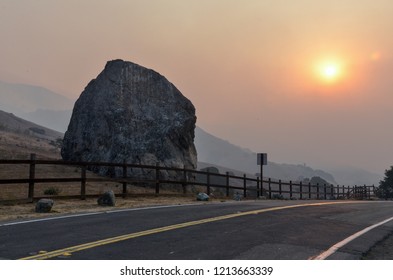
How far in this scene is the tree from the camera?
51031 millimetres

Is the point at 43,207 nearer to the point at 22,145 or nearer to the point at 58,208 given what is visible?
the point at 58,208

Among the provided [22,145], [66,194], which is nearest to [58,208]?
[66,194]

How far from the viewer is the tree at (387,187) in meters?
51.0

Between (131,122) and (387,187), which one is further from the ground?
(131,122)

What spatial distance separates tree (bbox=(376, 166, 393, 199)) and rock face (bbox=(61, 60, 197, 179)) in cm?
3352

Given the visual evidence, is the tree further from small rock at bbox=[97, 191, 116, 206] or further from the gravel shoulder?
small rock at bbox=[97, 191, 116, 206]

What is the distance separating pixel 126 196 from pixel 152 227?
28.1ft

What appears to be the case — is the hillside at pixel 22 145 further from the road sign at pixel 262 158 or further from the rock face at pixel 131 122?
the road sign at pixel 262 158

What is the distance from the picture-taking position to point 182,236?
8148 millimetres

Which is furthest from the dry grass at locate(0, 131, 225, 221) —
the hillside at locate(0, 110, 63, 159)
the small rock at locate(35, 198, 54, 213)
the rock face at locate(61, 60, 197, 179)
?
the rock face at locate(61, 60, 197, 179)

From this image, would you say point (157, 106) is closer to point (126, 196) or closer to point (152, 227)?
point (126, 196)

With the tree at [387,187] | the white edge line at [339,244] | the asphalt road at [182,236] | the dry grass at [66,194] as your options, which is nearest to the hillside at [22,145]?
the dry grass at [66,194]

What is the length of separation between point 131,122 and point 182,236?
57.5 ft
